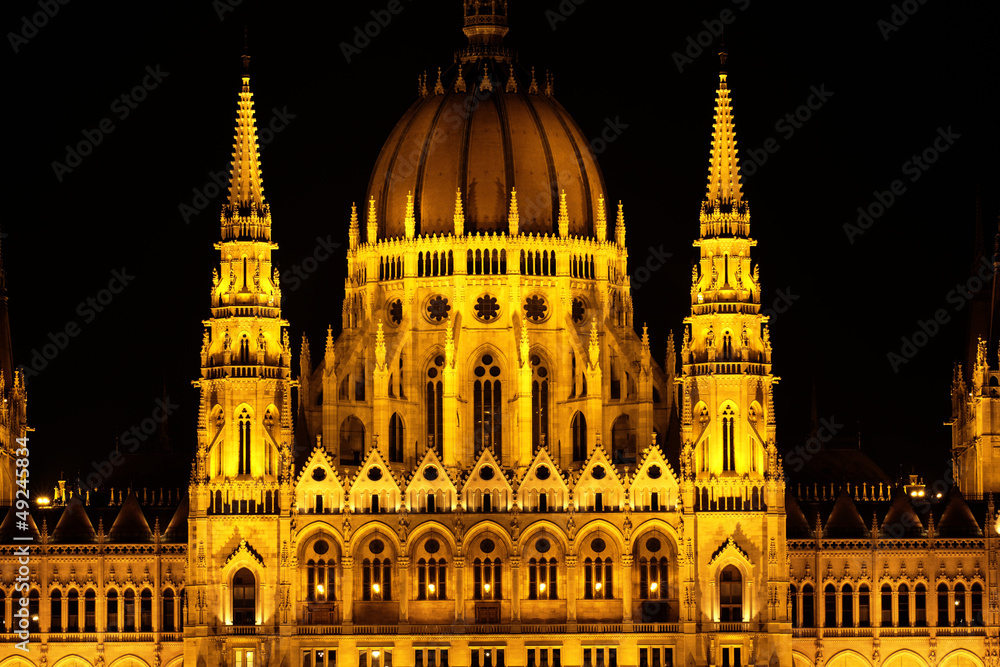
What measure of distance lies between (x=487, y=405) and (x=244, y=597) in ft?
64.1

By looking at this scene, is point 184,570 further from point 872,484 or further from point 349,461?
point 872,484

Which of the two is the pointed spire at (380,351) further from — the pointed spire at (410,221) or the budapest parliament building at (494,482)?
the pointed spire at (410,221)

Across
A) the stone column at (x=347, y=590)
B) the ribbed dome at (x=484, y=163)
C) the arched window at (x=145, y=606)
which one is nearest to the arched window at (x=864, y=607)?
the ribbed dome at (x=484, y=163)

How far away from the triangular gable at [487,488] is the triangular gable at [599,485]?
348 centimetres

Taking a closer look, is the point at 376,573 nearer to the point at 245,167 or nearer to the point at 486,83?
the point at 245,167

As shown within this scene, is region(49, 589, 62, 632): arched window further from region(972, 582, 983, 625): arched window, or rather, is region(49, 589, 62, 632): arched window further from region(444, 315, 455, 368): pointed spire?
region(972, 582, 983, 625): arched window

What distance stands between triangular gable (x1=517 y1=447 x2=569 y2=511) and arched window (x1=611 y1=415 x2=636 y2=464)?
9630mm

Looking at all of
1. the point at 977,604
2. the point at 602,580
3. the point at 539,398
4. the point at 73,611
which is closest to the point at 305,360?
the point at 539,398

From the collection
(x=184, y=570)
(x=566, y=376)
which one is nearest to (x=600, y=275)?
(x=566, y=376)

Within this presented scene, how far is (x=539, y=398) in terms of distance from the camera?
170 meters

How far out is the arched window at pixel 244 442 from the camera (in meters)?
158

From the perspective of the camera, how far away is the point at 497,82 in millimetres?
172625

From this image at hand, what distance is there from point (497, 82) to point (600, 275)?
12.1 m

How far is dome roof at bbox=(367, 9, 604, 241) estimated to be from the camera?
170 metres
